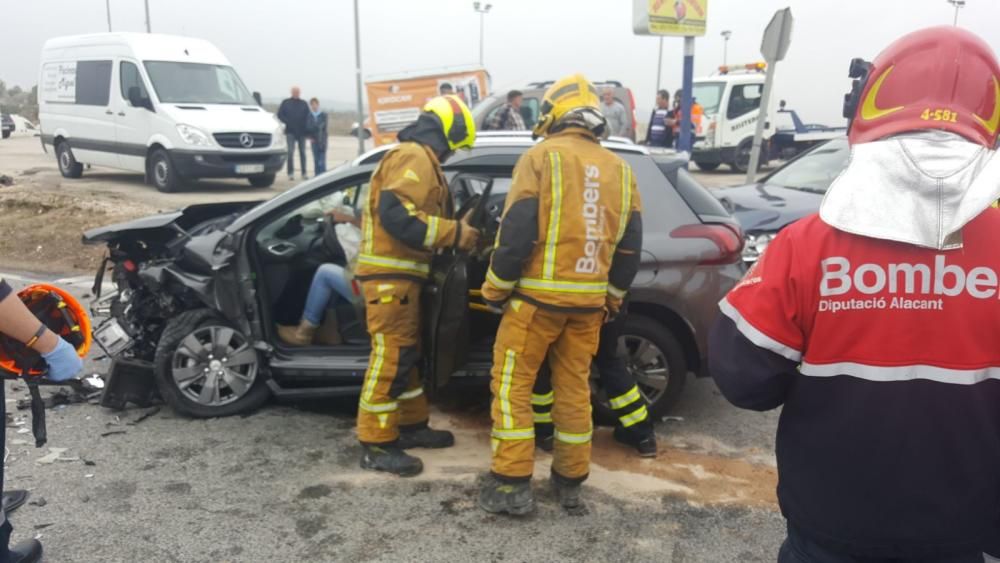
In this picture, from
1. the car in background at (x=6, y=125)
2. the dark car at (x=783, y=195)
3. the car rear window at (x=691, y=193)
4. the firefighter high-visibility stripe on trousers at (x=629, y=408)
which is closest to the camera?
the firefighter high-visibility stripe on trousers at (x=629, y=408)

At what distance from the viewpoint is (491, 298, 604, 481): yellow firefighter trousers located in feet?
10.7

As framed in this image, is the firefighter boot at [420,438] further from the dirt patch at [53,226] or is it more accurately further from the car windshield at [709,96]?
the car windshield at [709,96]

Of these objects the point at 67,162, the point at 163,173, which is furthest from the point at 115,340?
the point at 67,162

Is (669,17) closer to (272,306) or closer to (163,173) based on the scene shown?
(163,173)

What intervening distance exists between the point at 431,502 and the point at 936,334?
2.47 m

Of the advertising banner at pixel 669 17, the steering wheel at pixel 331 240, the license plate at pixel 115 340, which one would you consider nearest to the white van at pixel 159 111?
the advertising banner at pixel 669 17

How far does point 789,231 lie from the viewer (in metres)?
1.61

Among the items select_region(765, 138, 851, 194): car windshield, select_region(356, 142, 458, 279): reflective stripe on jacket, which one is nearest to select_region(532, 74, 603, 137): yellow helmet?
select_region(356, 142, 458, 279): reflective stripe on jacket

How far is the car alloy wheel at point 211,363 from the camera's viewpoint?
420cm

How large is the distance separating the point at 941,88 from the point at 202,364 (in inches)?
149

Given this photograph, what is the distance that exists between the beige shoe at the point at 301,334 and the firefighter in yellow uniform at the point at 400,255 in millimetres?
892

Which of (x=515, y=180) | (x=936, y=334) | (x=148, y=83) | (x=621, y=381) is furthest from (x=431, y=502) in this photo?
(x=148, y=83)

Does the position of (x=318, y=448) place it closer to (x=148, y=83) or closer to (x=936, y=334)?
(x=936, y=334)

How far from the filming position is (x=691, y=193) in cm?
430
